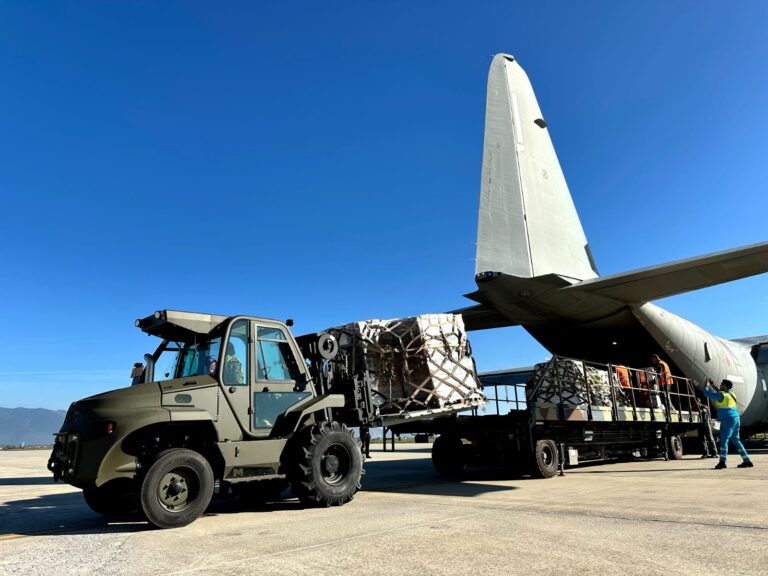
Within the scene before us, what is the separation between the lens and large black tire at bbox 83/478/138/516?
7066mm

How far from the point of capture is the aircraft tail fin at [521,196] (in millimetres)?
13609

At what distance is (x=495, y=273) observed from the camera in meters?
13.4

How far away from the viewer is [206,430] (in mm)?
6910

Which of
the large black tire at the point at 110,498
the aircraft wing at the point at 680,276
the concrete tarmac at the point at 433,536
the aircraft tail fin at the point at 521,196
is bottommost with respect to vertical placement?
the concrete tarmac at the point at 433,536

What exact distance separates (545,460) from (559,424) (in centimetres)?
78

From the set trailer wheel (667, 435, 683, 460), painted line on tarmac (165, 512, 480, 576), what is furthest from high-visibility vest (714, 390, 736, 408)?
painted line on tarmac (165, 512, 480, 576)

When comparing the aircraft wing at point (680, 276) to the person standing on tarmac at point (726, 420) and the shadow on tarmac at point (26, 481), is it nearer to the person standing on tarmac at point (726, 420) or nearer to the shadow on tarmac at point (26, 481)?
the person standing on tarmac at point (726, 420)

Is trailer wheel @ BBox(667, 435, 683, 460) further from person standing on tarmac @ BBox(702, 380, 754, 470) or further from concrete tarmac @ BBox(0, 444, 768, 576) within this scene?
concrete tarmac @ BBox(0, 444, 768, 576)

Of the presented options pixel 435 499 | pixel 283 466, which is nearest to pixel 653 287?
pixel 435 499

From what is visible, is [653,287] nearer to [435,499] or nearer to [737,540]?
[435,499]

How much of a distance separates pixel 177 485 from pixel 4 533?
1.98 metres

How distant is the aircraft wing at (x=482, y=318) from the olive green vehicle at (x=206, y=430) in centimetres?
1089

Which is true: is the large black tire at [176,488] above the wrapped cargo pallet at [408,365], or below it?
below

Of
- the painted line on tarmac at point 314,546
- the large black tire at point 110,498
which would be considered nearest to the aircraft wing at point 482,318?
the painted line on tarmac at point 314,546
